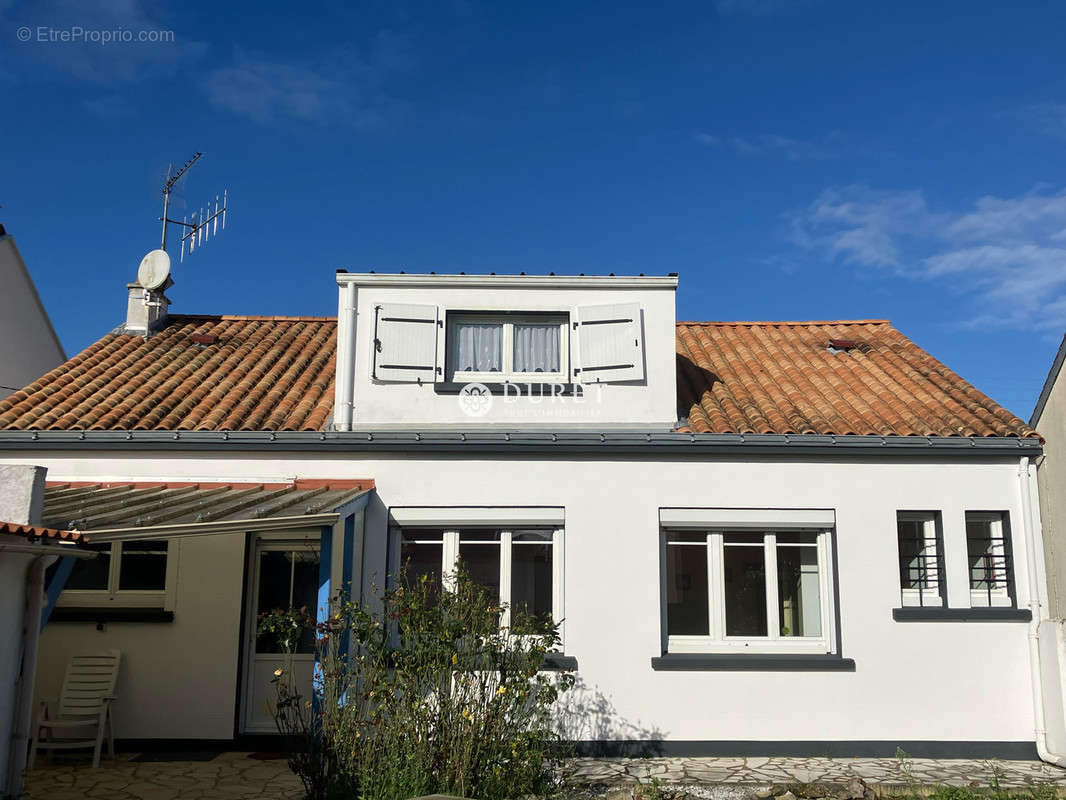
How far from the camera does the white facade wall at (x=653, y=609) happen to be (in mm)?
9898

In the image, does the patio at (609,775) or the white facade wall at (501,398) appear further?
the white facade wall at (501,398)

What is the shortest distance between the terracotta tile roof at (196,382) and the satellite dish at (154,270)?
87 centimetres

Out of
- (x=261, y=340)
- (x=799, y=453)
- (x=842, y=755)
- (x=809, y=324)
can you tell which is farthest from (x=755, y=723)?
(x=261, y=340)

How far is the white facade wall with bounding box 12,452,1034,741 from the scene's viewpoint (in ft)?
32.5

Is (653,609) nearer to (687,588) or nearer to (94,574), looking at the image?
(687,588)

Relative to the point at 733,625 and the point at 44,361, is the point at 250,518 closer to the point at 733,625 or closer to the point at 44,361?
the point at 733,625

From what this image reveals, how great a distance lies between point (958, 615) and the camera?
10094 millimetres

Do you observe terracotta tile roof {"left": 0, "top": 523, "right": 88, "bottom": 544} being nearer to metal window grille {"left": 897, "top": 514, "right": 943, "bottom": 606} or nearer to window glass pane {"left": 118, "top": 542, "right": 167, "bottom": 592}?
window glass pane {"left": 118, "top": 542, "right": 167, "bottom": 592}

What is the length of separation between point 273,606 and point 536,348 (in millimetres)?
4752

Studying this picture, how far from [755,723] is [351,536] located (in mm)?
5099

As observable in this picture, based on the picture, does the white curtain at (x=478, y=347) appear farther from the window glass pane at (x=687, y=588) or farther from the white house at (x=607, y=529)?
the window glass pane at (x=687, y=588)

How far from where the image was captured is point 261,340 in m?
14.6

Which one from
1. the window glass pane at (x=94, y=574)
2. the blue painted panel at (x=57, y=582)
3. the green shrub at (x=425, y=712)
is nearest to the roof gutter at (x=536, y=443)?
the window glass pane at (x=94, y=574)

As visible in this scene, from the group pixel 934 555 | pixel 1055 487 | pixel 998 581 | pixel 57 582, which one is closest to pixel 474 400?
pixel 57 582
